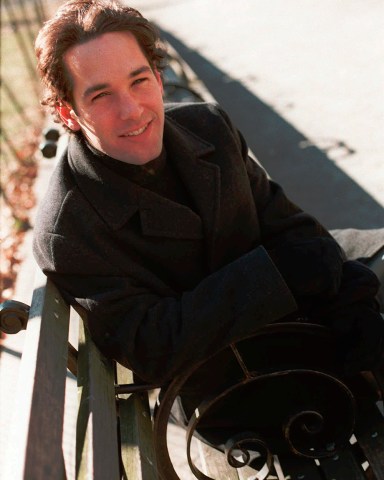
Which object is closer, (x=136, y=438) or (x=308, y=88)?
(x=136, y=438)

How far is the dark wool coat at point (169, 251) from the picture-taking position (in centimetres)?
202

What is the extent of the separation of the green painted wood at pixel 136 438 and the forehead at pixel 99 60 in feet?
3.18

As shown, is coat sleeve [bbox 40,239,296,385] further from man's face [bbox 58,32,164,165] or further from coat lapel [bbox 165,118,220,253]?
man's face [bbox 58,32,164,165]

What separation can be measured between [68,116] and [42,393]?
968mm

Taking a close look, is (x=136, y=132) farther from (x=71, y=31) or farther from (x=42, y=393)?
(x=42, y=393)

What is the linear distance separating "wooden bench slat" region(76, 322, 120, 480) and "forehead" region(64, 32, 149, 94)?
2.52 feet

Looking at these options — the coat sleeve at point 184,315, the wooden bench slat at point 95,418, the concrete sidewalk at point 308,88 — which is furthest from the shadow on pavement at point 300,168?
the wooden bench slat at point 95,418

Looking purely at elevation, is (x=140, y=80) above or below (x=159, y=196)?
above

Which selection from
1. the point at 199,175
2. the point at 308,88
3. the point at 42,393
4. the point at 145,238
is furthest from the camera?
the point at 308,88

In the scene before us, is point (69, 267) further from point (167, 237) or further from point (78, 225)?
point (167, 237)

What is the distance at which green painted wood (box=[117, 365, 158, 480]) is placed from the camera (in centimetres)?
194

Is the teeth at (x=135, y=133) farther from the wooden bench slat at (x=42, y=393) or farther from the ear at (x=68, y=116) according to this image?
the wooden bench slat at (x=42, y=393)

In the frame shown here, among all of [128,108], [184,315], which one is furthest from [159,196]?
[184,315]

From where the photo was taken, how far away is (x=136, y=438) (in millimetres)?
2020
